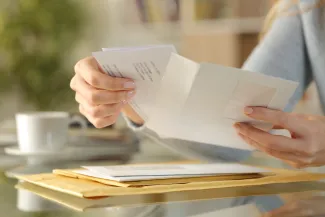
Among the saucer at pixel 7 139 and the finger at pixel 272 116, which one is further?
the saucer at pixel 7 139

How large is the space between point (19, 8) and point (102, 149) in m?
1.42

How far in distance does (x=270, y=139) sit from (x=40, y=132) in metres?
0.56

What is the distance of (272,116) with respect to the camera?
0.75 meters

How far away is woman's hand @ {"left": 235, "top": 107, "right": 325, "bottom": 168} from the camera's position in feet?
2.57

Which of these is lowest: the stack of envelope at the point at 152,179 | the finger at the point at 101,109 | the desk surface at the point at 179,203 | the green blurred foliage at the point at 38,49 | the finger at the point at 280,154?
the desk surface at the point at 179,203

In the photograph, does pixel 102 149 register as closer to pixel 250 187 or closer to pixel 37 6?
pixel 250 187

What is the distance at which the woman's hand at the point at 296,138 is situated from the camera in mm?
782

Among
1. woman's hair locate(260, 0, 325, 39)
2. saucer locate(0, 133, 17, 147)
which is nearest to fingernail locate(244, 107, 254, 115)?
woman's hair locate(260, 0, 325, 39)

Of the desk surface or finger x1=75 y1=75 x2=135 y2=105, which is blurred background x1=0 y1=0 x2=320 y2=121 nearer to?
finger x1=75 y1=75 x2=135 y2=105

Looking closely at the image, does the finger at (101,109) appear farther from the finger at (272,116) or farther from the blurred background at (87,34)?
the blurred background at (87,34)

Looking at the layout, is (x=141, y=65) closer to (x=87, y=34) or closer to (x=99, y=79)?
(x=99, y=79)

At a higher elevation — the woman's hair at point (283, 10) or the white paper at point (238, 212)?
the woman's hair at point (283, 10)

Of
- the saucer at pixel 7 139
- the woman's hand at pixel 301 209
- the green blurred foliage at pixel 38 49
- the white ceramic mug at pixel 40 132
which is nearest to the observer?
the woman's hand at pixel 301 209

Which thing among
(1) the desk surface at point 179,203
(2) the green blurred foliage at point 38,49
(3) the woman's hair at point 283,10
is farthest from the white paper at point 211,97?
(2) the green blurred foliage at point 38,49
